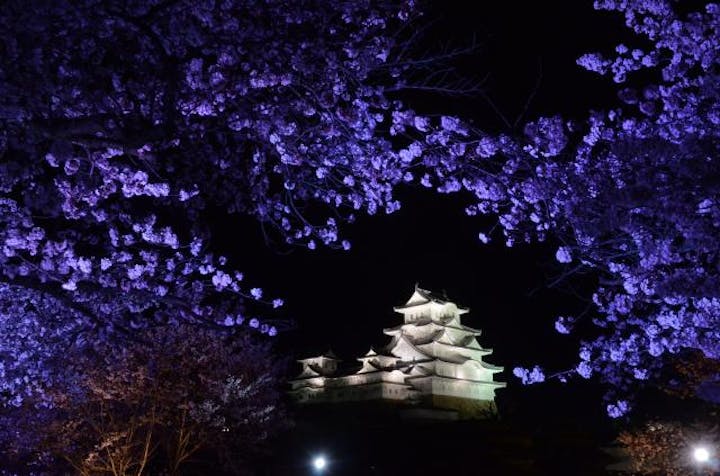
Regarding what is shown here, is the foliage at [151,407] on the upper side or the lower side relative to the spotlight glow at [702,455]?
upper

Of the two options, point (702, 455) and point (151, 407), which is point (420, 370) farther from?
point (702, 455)

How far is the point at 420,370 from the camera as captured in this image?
43.9 metres

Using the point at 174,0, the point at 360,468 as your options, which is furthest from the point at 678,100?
the point at 360,468

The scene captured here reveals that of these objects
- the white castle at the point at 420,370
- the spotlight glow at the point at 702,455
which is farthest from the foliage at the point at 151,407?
the white castle at the point at 420,370

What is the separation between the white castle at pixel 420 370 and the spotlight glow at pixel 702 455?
28.0 meters

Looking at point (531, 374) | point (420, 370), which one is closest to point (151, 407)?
point (531, 374)

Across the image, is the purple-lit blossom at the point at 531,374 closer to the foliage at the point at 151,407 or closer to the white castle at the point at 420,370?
the foliage at the point at 151,407

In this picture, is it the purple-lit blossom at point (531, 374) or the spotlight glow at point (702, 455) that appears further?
the spotlight glow at point (702, 455)

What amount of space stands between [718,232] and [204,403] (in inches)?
543

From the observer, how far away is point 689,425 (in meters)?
17.2

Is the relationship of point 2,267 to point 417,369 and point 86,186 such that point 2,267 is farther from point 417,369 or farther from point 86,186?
point 417,369

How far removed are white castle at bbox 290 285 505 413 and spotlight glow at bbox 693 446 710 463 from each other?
2801cm

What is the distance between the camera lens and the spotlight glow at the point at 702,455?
14898mm

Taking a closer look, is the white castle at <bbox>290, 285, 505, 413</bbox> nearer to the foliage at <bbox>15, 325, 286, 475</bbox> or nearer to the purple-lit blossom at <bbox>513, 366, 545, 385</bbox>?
the foliage at <bbox>15, 325, 286, 475</bbox>
